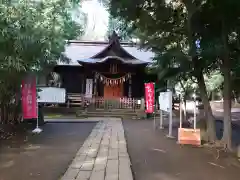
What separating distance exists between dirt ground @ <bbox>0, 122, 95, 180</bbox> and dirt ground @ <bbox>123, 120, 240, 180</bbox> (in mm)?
1519

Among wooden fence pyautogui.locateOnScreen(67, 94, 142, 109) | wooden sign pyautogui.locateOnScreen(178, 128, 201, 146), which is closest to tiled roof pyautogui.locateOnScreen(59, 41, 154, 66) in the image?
wooden fence pyautogui.locateOnScreen(67, 94, 142, 109)

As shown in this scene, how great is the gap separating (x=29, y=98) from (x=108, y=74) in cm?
1331

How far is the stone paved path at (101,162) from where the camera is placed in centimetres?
568

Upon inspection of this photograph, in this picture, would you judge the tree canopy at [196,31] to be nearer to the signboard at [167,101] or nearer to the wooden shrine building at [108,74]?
the signboard at [167,101]

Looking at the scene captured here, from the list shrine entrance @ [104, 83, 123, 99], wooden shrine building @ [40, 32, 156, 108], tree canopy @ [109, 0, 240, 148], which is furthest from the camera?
shrine entrance @ [104, 83, 123, 99]

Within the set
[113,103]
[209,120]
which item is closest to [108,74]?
[113,103]

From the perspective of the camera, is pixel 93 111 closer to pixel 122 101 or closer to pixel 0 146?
pixel 122 101

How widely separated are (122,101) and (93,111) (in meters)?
2.19

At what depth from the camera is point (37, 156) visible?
24.9 feet

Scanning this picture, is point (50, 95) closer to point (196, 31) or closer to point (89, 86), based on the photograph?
point (196, 31)

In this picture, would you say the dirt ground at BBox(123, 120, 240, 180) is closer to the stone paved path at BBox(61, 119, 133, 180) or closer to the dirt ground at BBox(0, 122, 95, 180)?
the stone paved path at BBox(61, 119, 133, 180)

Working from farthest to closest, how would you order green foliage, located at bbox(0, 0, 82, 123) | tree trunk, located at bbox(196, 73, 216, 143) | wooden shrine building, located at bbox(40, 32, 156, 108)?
wooden shrine building, located at bbox(40, 32, 156, 108), tree trunk, located at bbox(196, 73, 216, 143), green foliage, located at bbox(0, 0, 82, 123)

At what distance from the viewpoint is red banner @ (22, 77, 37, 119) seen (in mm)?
11219

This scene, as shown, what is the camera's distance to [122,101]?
22.3 m
